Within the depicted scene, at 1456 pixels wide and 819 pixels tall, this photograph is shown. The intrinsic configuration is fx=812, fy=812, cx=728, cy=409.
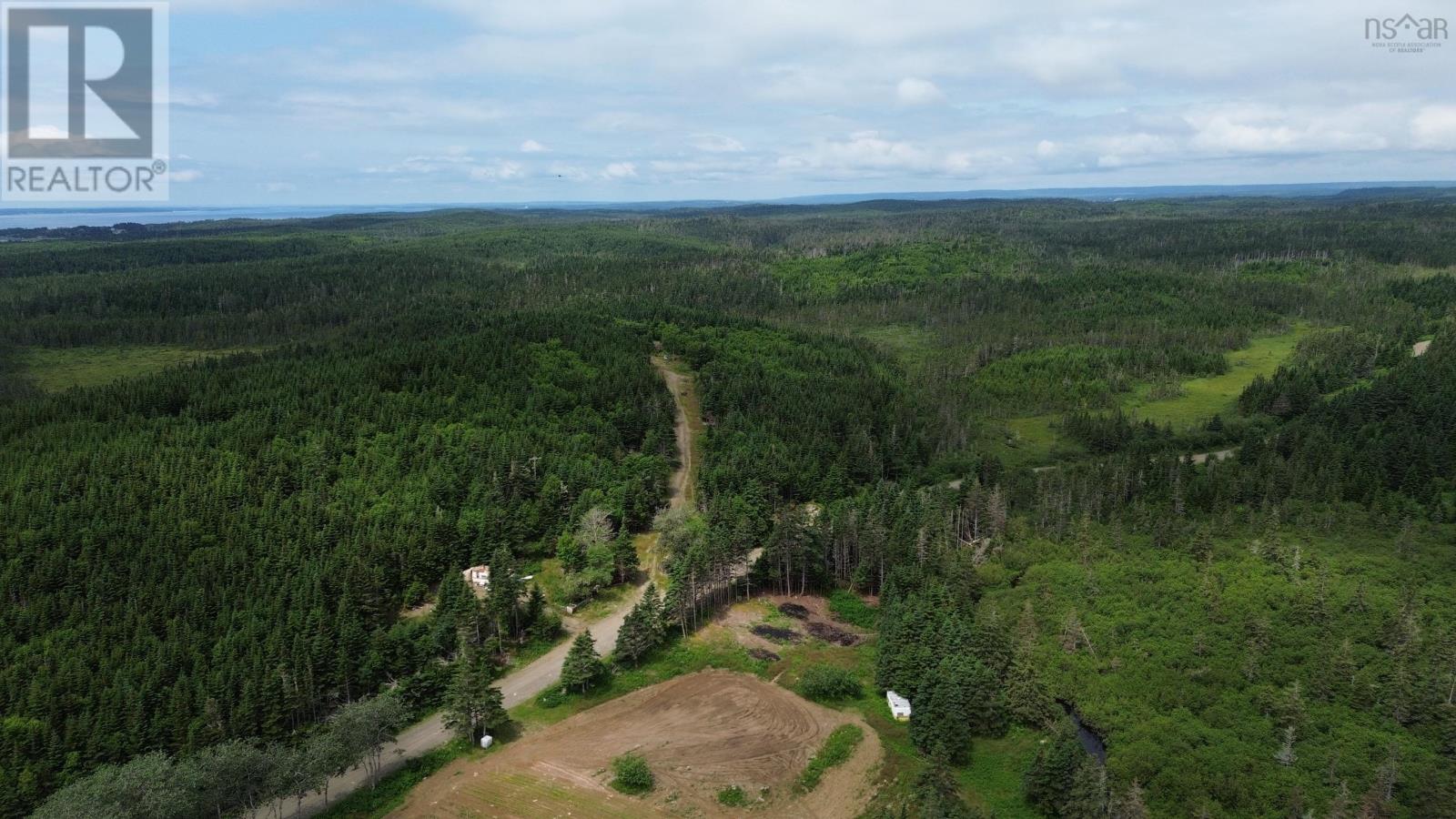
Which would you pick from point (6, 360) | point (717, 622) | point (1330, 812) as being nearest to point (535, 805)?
point (717, 622)

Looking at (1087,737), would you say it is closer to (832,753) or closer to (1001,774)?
(1001,774)

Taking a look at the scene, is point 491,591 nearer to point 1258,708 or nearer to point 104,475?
point 104,475

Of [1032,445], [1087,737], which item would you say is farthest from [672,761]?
[1032,445]

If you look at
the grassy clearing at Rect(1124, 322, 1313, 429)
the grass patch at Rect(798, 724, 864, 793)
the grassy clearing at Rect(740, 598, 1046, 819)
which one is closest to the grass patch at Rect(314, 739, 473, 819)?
the grass patch at Rect(798, 724, 864, 793)

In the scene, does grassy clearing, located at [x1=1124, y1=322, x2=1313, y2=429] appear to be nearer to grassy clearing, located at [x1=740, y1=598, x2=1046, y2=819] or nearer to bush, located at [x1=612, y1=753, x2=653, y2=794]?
grassy clearing, located at [x1=740, y1=598, x2=1046, y2=819]

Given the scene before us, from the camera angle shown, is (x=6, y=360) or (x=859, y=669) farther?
(x=6, y=360)

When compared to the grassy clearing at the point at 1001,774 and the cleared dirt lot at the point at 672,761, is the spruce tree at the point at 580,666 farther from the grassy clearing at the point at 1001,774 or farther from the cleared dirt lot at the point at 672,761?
the grassy clearing at the point at 1001,774
